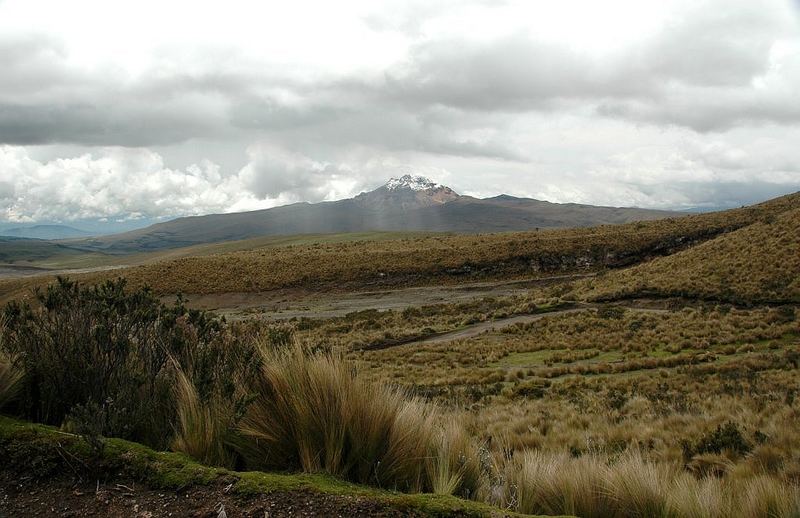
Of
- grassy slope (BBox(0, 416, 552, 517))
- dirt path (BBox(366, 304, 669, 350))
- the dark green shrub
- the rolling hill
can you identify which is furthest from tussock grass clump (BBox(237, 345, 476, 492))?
the rolling hill

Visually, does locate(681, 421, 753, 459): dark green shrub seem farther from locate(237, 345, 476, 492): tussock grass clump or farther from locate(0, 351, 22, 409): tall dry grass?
locate(0, 351, 22, 409): tall dry grass

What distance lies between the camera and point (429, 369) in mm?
19438

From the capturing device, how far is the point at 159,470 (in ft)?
10.6

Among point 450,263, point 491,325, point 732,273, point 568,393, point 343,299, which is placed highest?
point 732,273

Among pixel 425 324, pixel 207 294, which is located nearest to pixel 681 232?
pixel 425 324

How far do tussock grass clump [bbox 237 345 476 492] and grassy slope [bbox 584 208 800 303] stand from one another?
2654 centimetres

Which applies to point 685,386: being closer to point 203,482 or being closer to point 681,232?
point 203,482

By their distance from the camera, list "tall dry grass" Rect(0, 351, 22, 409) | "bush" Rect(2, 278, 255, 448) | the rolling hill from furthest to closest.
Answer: the rolling hill < "tall dry grass" Rect(0, 351, 22, 409) < "bush" Rect(2, 278, 255, 448)

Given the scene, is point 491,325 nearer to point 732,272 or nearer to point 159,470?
point 732,272

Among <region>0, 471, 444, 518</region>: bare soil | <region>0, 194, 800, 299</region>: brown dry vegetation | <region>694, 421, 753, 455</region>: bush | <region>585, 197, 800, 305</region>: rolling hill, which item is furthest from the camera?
<region>0, 194, 800, 299</region>: brown dry vegetation

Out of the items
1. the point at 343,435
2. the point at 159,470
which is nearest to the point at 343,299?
the point at 343,435

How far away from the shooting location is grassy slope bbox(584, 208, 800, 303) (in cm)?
2589

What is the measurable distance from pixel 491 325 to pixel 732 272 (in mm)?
14928

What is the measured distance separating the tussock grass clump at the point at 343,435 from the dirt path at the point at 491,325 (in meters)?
22.4
